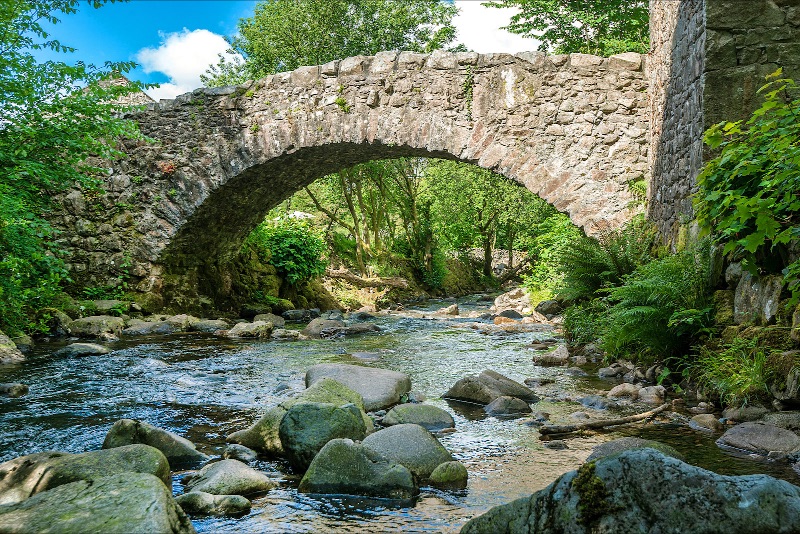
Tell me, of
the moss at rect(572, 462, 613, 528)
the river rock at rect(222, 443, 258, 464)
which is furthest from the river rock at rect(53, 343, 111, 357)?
the moss at rect(572, 462, 613, 528)

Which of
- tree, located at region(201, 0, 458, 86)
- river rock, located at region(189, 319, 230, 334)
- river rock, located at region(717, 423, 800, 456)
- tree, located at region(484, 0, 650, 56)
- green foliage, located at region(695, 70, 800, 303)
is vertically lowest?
river rock, located at region(717, 423, 800, 456)

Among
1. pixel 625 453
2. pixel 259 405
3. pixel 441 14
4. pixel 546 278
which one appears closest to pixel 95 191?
pixel 259 405

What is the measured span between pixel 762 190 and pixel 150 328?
8.68 meters

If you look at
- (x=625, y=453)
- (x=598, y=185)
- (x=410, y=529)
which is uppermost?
(x=598, y=185)

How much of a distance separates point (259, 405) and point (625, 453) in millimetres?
3457

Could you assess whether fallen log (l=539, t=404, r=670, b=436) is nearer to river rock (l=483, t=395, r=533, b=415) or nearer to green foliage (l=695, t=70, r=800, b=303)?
river rock (l=483, t=395, r=533, b=415)

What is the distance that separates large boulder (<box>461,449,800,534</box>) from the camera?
173 cm

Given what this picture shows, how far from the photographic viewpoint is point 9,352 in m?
6.88

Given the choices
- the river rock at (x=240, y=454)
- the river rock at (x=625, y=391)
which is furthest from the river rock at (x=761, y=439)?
the river rock at (x=240, y=454)

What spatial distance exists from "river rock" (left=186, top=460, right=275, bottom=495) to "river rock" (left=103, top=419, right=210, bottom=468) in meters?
0.34

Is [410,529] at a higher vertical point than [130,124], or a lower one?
lower

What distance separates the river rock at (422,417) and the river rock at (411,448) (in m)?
0.66

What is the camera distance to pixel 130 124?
31.4ft

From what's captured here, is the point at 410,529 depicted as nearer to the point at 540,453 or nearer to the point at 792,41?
the point at 540,453
